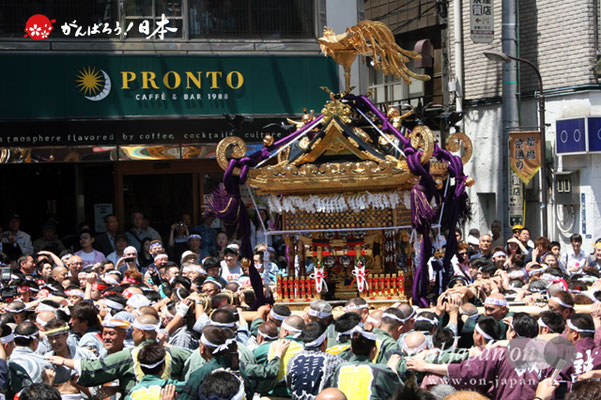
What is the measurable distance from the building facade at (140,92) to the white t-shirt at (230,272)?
3.47 metres

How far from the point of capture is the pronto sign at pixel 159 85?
14.9 metres

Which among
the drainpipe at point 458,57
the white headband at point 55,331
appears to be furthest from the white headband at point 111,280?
the drainpipe at point 458,57

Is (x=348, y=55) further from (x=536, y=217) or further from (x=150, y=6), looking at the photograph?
(x=536, y=217)

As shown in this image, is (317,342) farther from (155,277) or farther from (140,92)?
(140,92)

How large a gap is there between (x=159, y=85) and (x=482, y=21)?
6.48 m

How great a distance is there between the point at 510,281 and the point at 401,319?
13.4ft

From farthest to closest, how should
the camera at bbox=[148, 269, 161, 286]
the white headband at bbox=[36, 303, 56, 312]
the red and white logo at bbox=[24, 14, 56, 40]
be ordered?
the red and white logo at bbox=[24, 14, 56, 40], the camera at bbox=[148, 269, 161, 286], the white headband at bbox=[36, 303, 56, 312]

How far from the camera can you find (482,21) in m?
17.6

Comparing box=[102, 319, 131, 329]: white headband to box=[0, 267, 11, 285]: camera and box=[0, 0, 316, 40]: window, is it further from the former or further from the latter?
box=[0, 0, 316, 40]: window

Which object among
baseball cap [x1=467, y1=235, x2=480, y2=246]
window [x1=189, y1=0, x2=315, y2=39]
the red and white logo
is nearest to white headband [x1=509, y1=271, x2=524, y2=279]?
baseball cap [x1=467, y1=235, x2=480, y2=246]

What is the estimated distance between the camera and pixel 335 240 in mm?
10773

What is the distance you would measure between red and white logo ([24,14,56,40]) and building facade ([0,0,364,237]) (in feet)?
0.08

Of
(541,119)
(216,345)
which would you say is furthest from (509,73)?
(216,345)

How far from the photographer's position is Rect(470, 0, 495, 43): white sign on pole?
17.5 m
